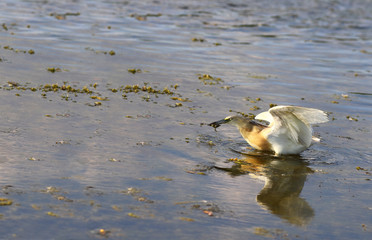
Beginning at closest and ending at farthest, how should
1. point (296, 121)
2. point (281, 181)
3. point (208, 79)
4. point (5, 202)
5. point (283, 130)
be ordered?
point (5, 202) < point (281, 181) < point (296, 121) < point (283, 130) < point (208, 79)

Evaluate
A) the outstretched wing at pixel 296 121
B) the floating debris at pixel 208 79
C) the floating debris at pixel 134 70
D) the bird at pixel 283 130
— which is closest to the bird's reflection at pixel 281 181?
the bird at pixel 283 130

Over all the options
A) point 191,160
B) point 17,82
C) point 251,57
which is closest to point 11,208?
point 191,160

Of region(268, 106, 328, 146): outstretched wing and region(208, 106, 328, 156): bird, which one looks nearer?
region(268, 106, 328, 146): outstretched wing

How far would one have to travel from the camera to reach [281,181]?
30.8ft

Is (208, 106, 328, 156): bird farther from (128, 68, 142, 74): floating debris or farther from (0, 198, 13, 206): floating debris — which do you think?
(128, 68, 142, 74): floating debris

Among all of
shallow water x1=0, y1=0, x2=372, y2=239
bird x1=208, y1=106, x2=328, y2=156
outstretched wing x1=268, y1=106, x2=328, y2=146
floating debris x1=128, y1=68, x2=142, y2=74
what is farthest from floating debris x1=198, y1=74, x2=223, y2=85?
outstretched wing x1=268, y1=106, x2=328, y2=146

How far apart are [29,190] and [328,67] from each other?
12130mm

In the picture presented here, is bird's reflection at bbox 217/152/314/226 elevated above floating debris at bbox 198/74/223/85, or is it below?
below

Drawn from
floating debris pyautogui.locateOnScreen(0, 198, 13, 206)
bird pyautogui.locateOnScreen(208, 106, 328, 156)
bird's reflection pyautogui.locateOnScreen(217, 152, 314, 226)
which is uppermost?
bird pyautogui.locateOnScreen(208, 106, 328, 156)

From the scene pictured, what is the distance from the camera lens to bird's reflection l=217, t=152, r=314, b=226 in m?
8.15

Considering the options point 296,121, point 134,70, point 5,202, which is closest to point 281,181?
point 296,121

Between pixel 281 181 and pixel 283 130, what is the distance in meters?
1.37

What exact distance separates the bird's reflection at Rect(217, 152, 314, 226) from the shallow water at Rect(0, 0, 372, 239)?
0.03 metres

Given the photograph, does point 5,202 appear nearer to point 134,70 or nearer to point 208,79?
point 134,70
